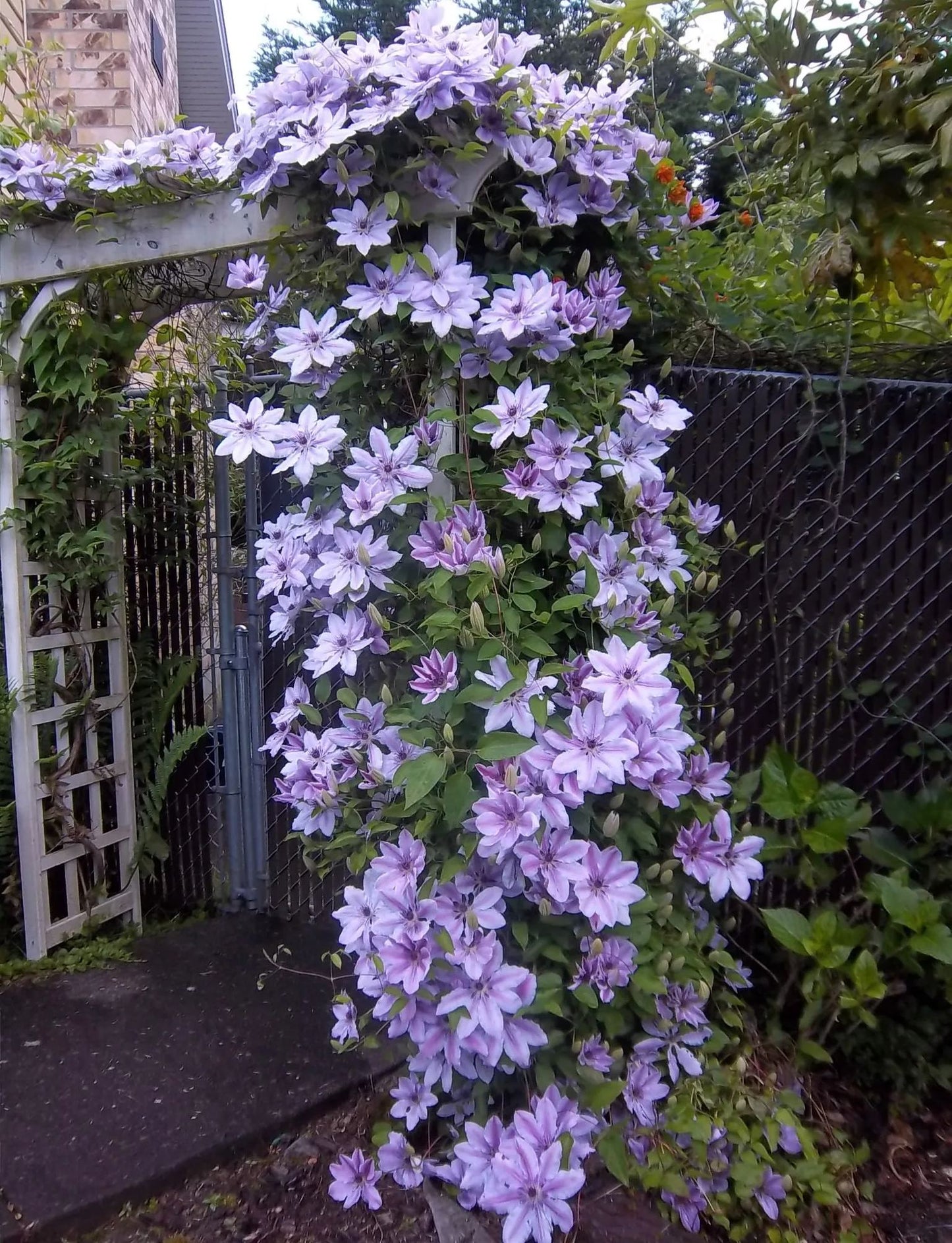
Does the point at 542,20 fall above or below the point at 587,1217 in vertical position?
above

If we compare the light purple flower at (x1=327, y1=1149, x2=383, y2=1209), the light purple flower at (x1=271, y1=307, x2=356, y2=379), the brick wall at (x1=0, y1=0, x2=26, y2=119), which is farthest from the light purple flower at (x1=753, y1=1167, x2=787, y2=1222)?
the brick wall at (x1=0, y1=0, x2=26, y2=119)

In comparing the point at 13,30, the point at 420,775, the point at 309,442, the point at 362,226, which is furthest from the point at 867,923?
the point at 13,30

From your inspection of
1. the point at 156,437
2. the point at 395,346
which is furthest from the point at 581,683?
the point at 156,437

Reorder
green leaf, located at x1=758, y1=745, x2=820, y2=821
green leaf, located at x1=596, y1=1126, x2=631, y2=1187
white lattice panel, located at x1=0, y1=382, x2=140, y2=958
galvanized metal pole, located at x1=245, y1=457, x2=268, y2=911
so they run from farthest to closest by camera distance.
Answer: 1. galvanized metal pole, located at x1=245, y1=457, x2=268, y2=911
2. white lattice panel, located at x1=0, y1=382, x2=140, y2=958
3. green leaf, located at x1=758, y1=745, x2=820, y2=821
4. green leaf, located at x1=596, y1=1126, x2=631, y2=1187

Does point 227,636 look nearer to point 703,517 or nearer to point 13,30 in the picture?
point 703,517

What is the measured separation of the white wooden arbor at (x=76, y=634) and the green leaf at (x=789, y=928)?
75.7 inches

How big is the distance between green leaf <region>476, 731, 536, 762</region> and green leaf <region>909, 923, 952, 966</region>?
95 cm

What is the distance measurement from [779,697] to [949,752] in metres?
0.41

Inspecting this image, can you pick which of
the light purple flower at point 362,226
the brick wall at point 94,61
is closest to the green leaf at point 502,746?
the light purple flower at point 362,226

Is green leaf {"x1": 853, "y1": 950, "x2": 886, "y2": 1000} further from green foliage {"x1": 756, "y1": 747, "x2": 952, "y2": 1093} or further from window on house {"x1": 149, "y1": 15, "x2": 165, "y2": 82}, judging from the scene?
window on house {"x1": 149, "y1": 15, "x2": 165, "y2": 82}

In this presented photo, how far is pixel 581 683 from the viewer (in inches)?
62.4

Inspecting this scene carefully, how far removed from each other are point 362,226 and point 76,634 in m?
1.76

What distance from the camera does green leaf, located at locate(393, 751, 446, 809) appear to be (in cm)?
150

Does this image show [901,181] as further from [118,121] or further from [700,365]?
[118,121]
